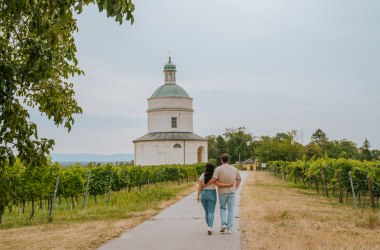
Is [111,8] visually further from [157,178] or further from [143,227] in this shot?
[157,178]

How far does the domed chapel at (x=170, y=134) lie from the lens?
63875mm

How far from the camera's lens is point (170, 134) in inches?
2576

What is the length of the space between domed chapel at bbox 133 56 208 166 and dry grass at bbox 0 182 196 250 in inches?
1966

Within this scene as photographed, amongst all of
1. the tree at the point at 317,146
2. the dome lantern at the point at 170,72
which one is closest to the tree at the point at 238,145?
A: the tree at the point at 317,146

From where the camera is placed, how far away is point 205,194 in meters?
10.5

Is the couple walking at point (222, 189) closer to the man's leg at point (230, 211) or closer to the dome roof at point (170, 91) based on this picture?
the man's leg at point (230, 211)

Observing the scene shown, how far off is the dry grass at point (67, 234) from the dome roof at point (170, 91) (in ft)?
179

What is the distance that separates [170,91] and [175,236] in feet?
193

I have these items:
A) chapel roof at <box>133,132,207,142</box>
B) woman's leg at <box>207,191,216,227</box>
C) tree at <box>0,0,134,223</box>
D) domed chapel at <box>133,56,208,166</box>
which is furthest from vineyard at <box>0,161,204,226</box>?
chapel roof at <box>133,132,207,142</box>

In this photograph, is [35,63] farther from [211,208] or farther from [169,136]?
[169,136]

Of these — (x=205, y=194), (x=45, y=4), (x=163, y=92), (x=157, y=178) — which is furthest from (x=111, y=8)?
(x=163, y=92)

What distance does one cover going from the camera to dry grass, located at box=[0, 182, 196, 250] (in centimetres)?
937

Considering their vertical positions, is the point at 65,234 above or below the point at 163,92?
below

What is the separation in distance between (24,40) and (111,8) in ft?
7.00
